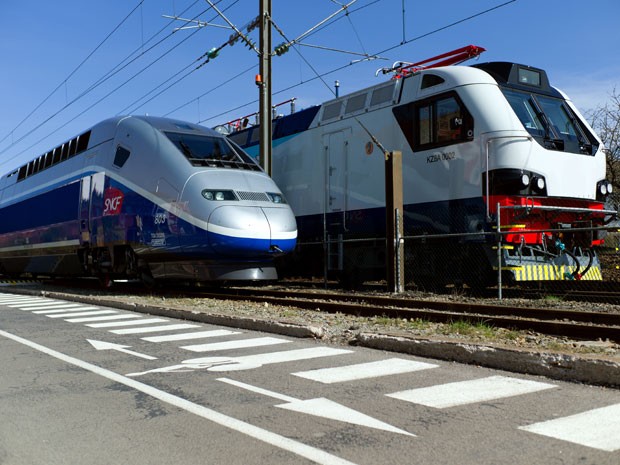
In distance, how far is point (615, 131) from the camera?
21.3m

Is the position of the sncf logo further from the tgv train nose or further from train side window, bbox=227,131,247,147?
train side window, bbox=227,131,247,147

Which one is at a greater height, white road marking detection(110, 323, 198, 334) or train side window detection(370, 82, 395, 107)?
train side window detection(370, 82, 395, 107)

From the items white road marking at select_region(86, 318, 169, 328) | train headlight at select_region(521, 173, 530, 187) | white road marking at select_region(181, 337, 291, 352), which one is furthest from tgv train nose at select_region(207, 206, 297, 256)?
train headlight at select_region(521, 173, 530, 187)

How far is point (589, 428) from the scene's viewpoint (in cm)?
358

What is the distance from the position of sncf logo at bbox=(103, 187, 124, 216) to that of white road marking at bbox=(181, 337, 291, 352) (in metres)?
6.94

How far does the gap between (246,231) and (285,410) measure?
7.12 m

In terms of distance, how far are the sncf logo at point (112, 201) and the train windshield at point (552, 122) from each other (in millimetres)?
8017

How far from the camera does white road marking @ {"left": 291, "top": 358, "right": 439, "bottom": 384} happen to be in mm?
5078

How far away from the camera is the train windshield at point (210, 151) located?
12.1 meters

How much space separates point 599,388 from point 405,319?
3.82 m

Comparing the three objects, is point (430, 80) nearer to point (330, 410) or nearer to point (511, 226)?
point (511, 226)

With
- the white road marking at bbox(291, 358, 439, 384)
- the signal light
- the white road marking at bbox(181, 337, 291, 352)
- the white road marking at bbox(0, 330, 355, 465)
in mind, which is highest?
the signal light

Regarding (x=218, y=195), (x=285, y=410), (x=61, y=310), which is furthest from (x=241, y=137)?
(x=285, y=410)

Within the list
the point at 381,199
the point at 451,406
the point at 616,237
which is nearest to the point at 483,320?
the point at 451,406
